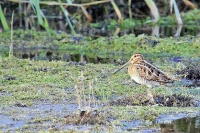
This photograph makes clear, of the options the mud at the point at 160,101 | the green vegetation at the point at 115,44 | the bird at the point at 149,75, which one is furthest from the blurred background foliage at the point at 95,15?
the mud at the point at 160,101

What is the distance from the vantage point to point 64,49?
1211 cm

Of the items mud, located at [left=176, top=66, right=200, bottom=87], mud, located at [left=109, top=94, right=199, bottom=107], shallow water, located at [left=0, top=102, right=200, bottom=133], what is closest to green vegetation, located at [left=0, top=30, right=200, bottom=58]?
mud, located at [left=176, top=66, right=200, bottom=87]

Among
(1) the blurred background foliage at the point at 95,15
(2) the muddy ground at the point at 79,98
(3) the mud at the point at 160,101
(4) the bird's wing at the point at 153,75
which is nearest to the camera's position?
(2) the muddy ground at the point at 79,98

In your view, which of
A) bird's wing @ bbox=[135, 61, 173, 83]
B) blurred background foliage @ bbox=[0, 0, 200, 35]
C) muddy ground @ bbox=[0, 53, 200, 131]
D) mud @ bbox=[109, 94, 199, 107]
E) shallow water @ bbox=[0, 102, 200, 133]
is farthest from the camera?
blurred background foliage @ bbox=[0, 0, 200, 35]

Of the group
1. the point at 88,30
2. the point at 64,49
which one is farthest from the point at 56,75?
the point at 88,30

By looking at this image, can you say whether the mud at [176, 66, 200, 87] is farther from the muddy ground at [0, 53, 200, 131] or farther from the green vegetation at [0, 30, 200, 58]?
the green vegetation at [0, 30, 200, 58]

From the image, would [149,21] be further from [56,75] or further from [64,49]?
[56,75]

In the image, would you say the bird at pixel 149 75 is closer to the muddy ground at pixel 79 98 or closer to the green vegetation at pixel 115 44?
the muddy ground at pixel 79 98

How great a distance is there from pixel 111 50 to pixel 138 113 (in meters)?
5.20

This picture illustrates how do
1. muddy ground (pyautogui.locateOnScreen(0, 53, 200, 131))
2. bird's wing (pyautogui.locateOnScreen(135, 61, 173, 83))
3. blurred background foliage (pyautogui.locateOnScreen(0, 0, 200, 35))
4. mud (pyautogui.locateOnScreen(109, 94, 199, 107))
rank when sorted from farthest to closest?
blurred background foliage (pyautogui.locateOnScreen(0, 0, 200, 35)) → bird's wing (pyautogui.locateOnScreen(135, 61, 173, 83)) → mud (pyautogui.locateOnScreen(109, 94, 199, 107)) → muddy ground (pyautogui.locateOnScreen(0, 53, 200, 131))

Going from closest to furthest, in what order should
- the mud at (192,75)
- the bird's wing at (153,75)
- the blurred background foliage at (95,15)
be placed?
1. the bird's wing at (153,75)
2. the mud at (192,75)
3. the blurred background foliage at (95,15)

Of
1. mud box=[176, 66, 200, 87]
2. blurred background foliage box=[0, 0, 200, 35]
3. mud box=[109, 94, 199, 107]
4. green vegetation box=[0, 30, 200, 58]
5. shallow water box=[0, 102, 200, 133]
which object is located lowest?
shallow water box=[0, 102, 200, 133]

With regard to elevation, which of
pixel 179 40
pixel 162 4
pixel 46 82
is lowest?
pixel 46 82

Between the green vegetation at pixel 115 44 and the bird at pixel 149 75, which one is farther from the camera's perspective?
the green vegetation at pixel 115 44
